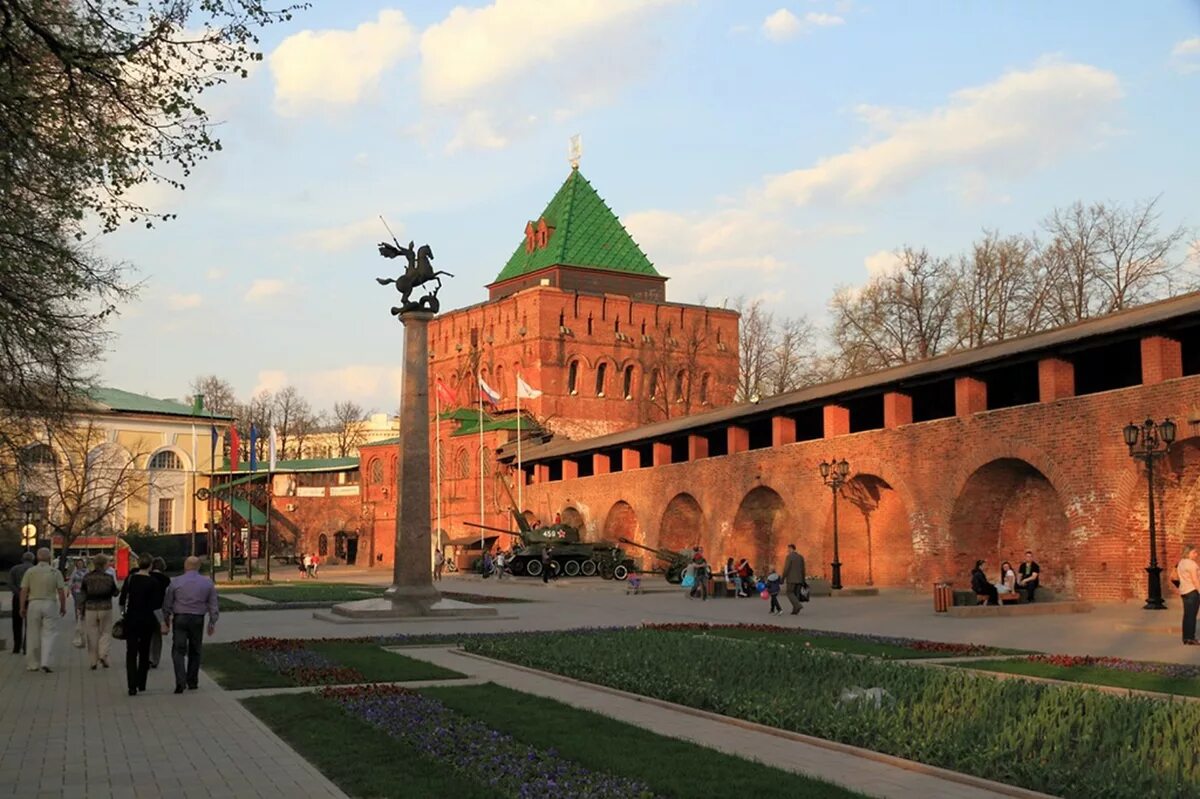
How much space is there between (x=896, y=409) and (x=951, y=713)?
23975mm

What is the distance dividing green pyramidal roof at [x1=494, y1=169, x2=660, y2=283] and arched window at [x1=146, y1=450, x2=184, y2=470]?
23645 millimetres

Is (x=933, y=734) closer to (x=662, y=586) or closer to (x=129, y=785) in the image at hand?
(x=129, y=785)

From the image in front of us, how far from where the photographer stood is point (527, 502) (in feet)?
201

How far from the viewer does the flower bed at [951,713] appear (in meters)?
7.79

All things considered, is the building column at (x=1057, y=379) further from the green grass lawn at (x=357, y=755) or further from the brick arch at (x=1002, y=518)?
the green grass lawn at (x=357, y=755)

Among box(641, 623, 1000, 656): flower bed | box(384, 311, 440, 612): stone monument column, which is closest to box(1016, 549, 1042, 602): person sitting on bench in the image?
box(641, 623, 1000, 656): flower bed

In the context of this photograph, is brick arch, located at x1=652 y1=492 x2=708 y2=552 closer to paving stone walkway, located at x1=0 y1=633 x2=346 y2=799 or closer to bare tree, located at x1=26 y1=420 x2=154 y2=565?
bare tree, located at x1=26 y1=420 x2=154 y2=565

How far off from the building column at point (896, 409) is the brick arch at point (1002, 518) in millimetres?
3726

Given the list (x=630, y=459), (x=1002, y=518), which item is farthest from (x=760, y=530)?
(x=1002, y=518)

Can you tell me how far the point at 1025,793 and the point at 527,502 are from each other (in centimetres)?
5420

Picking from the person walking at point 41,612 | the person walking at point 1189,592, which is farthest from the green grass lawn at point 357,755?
the person walking at point 1189,592

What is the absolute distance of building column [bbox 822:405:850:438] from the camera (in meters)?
36.1

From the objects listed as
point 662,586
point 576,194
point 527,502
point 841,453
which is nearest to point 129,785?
point 841,453

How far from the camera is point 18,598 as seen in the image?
17.2 meters
